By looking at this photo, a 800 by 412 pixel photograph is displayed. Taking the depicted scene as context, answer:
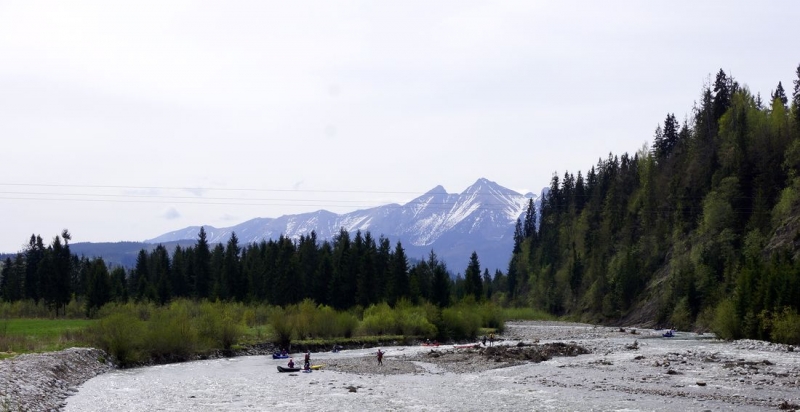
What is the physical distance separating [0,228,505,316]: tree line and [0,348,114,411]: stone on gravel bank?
50763 millimetres

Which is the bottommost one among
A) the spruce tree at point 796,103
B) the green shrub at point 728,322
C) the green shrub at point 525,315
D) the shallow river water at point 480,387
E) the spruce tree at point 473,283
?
the green shrub at point 525,315

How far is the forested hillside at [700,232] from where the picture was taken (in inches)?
3091

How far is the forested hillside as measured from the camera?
7850 cm

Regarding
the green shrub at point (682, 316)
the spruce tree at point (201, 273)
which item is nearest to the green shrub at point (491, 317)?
the green shrub at point (682, 316)

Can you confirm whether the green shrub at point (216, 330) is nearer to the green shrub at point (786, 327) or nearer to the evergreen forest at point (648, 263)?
the evergreen forest at point (648, 263)

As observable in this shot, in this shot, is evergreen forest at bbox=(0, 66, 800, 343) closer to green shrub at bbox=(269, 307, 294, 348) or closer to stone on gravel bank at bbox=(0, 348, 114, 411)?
green shrub at bbox=(269, 307, 294, 348)

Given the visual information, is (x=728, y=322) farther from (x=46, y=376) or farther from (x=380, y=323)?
(x=46, y=376)

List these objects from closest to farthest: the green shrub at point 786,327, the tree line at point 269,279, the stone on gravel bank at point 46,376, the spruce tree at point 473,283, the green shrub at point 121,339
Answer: the stone on gravel bank at point 46,376 < the green shrub at point 121,339 < the green shrub at point 786,327 < the tree line at point 269,279 < the spruce tree at point 473,283

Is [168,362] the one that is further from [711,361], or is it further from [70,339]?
[711,361]

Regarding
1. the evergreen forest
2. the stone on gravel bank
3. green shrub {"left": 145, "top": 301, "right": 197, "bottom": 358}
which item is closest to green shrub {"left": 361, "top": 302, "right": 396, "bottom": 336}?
the evergreen forest

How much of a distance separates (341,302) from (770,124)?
274ft

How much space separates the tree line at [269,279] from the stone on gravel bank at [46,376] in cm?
5076

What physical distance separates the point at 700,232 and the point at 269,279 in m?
75.9

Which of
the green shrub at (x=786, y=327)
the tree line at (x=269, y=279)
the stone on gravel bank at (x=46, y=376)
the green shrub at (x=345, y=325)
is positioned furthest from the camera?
the tree line at (x=269, y=279)
